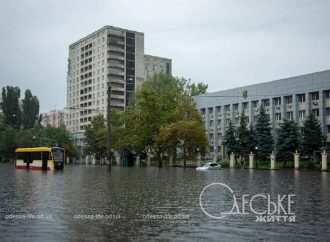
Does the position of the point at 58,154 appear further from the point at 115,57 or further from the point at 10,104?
the point at 115,57

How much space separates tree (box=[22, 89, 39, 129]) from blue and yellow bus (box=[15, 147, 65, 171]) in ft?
A: 248

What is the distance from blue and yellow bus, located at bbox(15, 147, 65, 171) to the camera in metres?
53.9

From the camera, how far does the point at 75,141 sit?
504 feet

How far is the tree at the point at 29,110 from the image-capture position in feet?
430

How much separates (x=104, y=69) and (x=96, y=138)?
41.1 meters

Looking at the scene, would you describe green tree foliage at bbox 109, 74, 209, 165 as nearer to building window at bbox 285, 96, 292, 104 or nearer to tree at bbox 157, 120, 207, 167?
tree at bbox 157, 120, 207, 167

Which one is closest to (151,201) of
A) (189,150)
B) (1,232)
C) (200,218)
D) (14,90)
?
(200,218)

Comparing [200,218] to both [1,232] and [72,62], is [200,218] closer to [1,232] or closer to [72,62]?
[1,232]

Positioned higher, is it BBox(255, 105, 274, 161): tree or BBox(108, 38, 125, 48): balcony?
BBox(108, 38, 125, 48): balcony

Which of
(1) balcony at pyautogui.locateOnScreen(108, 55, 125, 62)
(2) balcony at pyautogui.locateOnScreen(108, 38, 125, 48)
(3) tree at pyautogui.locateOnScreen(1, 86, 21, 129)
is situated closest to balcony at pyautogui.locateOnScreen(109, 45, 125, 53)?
(2) balcony at pyautogui.locateOnScreen(108, 38, 125, 48)

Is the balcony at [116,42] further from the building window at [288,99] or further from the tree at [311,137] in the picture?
the tree at [311,137]

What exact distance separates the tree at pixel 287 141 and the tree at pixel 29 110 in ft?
276

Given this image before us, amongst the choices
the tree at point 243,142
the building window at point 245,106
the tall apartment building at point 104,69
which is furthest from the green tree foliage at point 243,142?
the tall apartment building at point 104,69

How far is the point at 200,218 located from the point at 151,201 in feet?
12.4
